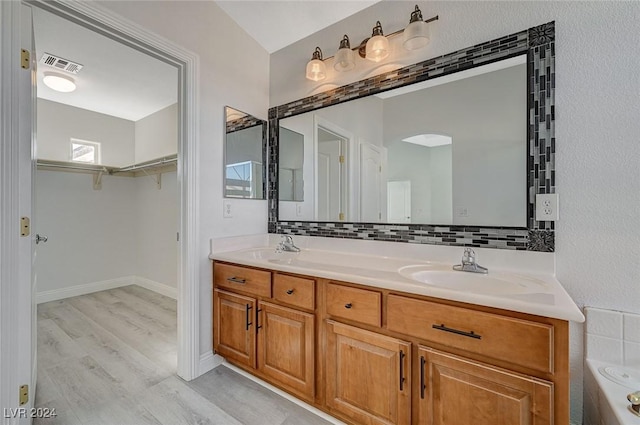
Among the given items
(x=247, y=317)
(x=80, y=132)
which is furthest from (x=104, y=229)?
(x=247, y=317)

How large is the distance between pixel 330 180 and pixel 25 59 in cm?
171

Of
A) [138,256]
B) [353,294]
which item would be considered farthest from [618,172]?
[138,256]

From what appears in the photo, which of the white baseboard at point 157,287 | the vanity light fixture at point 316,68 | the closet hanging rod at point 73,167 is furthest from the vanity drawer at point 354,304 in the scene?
the closet hanging rod at point 73,167

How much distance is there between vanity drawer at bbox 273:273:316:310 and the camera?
1.45m

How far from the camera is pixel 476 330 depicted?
101 centimetres

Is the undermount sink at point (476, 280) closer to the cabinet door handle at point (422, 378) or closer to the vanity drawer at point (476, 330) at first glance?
the vanity drawer at point (476, 330)

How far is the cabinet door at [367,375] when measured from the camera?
3.86 ft

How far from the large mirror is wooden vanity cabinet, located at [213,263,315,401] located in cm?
68

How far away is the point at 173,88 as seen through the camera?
10.3 ft

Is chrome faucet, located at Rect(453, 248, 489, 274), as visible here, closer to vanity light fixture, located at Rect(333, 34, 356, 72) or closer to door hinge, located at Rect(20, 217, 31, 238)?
vanity light fixture, located at Rect(333, 34, 356, 72)

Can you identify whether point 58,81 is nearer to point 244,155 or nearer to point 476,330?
point 244,155

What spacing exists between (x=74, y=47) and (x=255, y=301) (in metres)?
2.59

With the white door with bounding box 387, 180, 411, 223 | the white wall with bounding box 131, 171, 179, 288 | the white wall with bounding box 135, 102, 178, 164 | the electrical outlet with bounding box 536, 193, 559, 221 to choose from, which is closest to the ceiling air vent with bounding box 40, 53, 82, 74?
the white wall with bounding box 135, 102, 178, 164

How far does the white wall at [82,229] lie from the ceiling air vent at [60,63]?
1.39 meters
